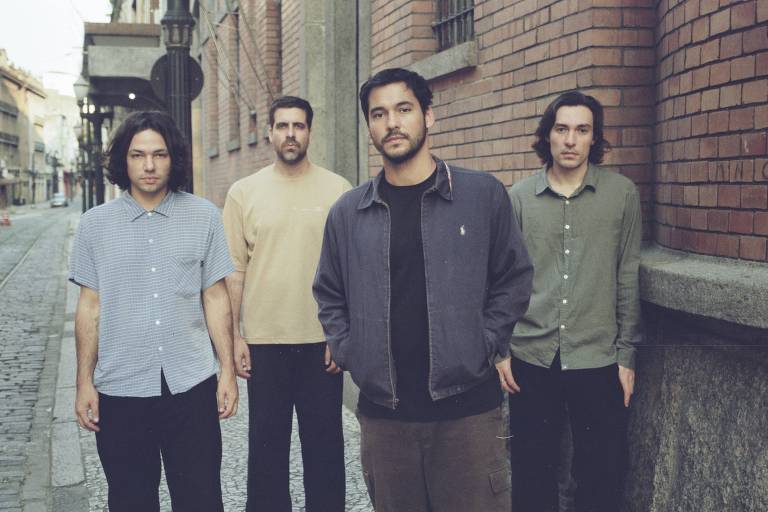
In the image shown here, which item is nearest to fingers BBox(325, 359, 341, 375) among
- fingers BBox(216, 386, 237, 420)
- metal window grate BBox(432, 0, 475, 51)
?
fingers BBox(216, 386, 237, 420)

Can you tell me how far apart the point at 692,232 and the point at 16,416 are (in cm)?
536

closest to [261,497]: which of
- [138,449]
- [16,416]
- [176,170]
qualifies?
[138,449]

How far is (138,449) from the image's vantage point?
350 cm

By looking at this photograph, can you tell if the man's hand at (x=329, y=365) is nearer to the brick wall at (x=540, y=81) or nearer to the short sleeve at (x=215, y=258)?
the short sleeve at (x=215, y=258)

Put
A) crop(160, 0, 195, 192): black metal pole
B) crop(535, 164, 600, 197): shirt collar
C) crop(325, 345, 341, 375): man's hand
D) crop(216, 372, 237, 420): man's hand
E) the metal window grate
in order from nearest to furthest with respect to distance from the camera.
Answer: crop(216, 372, 237, 420): man's hand, crop(535, 164, 600, 197): shirt collar, crop(325, 345, 341, 375): man's hand, the metal window grate, crop(160, 0, 195, 192): black metal pole

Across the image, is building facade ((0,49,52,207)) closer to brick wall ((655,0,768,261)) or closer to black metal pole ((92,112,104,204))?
black metal pole ((92,112,104,204))

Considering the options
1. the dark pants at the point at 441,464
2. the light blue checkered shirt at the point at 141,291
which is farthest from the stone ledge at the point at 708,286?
the light blue checkered shirt at the point at 141,291

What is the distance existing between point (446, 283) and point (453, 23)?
A: 412cm

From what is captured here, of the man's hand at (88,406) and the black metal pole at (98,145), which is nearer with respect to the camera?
the man's hand at (88,406)

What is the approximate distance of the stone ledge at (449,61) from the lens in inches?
231

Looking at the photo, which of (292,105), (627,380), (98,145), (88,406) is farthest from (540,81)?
(98,145)

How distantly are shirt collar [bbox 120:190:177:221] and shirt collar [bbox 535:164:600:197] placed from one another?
4.63 ft

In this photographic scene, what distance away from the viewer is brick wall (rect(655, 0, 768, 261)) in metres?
3.39

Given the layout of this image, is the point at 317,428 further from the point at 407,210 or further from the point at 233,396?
the point at 407,210
